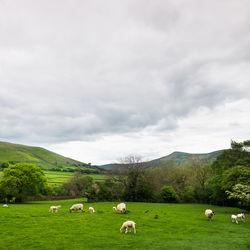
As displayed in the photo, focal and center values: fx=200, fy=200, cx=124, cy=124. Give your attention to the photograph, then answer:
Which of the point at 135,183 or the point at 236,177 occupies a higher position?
the point at 236,177

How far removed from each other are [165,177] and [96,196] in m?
34.7

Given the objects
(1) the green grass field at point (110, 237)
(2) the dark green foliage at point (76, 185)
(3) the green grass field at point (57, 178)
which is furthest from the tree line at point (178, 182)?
(3) the green grass field at point (57, 178)

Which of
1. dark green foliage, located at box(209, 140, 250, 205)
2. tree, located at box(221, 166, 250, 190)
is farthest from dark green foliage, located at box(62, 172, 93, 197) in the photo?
tree, located at box(221, 166, 250, 190)

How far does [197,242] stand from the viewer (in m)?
16.9

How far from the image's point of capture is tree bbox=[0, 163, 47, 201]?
182 ft

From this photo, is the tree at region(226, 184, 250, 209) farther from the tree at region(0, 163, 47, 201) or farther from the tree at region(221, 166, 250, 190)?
the tree at region(0, 163, 47, 201)

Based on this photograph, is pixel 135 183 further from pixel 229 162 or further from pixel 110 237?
pixel 110 237

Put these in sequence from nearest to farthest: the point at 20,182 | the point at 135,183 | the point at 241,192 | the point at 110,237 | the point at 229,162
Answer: the point at 110,237 < the point at 241,192 < the point at 229,162 < the point at 20,182 < the point at 135,183

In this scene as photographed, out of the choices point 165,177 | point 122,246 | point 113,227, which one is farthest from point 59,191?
point 122,246

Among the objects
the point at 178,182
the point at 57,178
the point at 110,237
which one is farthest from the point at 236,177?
the point at 57,178

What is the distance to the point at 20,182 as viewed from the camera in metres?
56.6

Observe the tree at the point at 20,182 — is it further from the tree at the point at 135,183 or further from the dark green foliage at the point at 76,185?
the dark green foliage at the point at 76,185

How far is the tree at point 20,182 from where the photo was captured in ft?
182

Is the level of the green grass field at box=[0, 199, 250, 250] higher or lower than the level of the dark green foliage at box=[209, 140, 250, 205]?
lower
